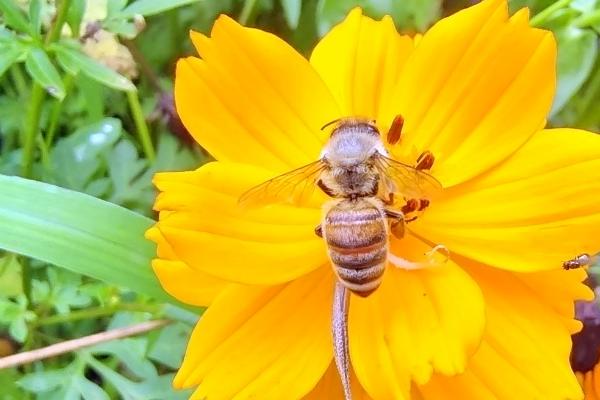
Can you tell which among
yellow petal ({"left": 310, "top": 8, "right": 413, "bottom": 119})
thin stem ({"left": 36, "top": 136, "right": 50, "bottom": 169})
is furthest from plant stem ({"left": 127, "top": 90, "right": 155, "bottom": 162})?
yellow petal ({"left": 310, "top": 8, "right": 413, "bottom": 119})

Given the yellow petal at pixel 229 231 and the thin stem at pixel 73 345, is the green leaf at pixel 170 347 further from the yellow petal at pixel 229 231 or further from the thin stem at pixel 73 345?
the yellow petal at pixel 229 231

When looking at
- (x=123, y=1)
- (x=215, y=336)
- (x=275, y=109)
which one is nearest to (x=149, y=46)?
(x=123, y=1)

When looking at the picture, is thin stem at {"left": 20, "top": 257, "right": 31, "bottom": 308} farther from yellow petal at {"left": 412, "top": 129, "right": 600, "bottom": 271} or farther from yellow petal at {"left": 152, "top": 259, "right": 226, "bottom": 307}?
yellow petal at {"left": 412, "top": 129, "right": 600, "bottom": 271}

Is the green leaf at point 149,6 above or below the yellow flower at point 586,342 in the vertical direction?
above

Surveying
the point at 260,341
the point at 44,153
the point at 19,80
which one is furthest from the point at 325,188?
the point at 19,80

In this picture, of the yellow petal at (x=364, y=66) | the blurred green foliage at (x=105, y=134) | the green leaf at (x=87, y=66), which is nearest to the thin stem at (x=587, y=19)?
the blurred green foliage at (x=105, y=134)

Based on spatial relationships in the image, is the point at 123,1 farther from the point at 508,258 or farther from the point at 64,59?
the point at 508,258
